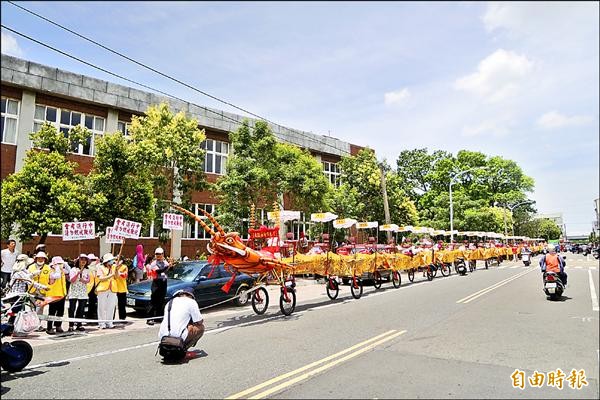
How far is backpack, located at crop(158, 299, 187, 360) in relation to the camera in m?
6.65

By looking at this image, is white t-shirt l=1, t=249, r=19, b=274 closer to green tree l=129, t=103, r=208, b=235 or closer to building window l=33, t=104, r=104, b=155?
green tree l=129, t=103, r=208, b=235

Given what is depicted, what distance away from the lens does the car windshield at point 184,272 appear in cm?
1277

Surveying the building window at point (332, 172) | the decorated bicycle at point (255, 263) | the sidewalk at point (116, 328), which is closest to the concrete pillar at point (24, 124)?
the sidewalk at point (116, 328)

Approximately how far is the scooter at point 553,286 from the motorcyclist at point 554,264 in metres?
0.20

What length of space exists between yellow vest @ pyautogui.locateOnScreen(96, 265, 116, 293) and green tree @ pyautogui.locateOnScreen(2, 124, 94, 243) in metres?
6.23

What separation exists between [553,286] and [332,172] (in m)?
28.0

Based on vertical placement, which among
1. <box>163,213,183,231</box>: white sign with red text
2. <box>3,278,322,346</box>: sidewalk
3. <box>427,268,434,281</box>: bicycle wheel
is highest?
<box>163,213,183,231</box>: white sign with red text

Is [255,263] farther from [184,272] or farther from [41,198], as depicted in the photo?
[41,198]

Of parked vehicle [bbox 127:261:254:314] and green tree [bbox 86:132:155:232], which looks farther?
green tree [bbox 86:132:155:232]

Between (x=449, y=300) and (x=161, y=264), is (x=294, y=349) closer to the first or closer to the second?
(x=161, y=264)

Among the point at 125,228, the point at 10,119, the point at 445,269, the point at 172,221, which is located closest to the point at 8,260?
the point at 125,228

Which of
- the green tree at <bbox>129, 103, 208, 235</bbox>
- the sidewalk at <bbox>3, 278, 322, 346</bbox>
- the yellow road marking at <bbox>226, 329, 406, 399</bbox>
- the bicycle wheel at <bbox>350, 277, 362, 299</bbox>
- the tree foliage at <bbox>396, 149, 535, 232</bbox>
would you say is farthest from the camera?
the tree foliage at <bbox>396, 149, 535, 232</bbox>

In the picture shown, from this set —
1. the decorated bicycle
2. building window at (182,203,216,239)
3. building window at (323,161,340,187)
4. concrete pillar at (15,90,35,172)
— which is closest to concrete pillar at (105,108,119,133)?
concrete pillar at (15,90,35,172)

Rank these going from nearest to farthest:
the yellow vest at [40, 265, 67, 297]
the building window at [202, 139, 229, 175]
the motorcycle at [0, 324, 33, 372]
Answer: the motorcycle at [0, 324, 33, 372]
the yellow vest at [40, 265, 67, 297]
the building window at [202, 139, 229, 175]
